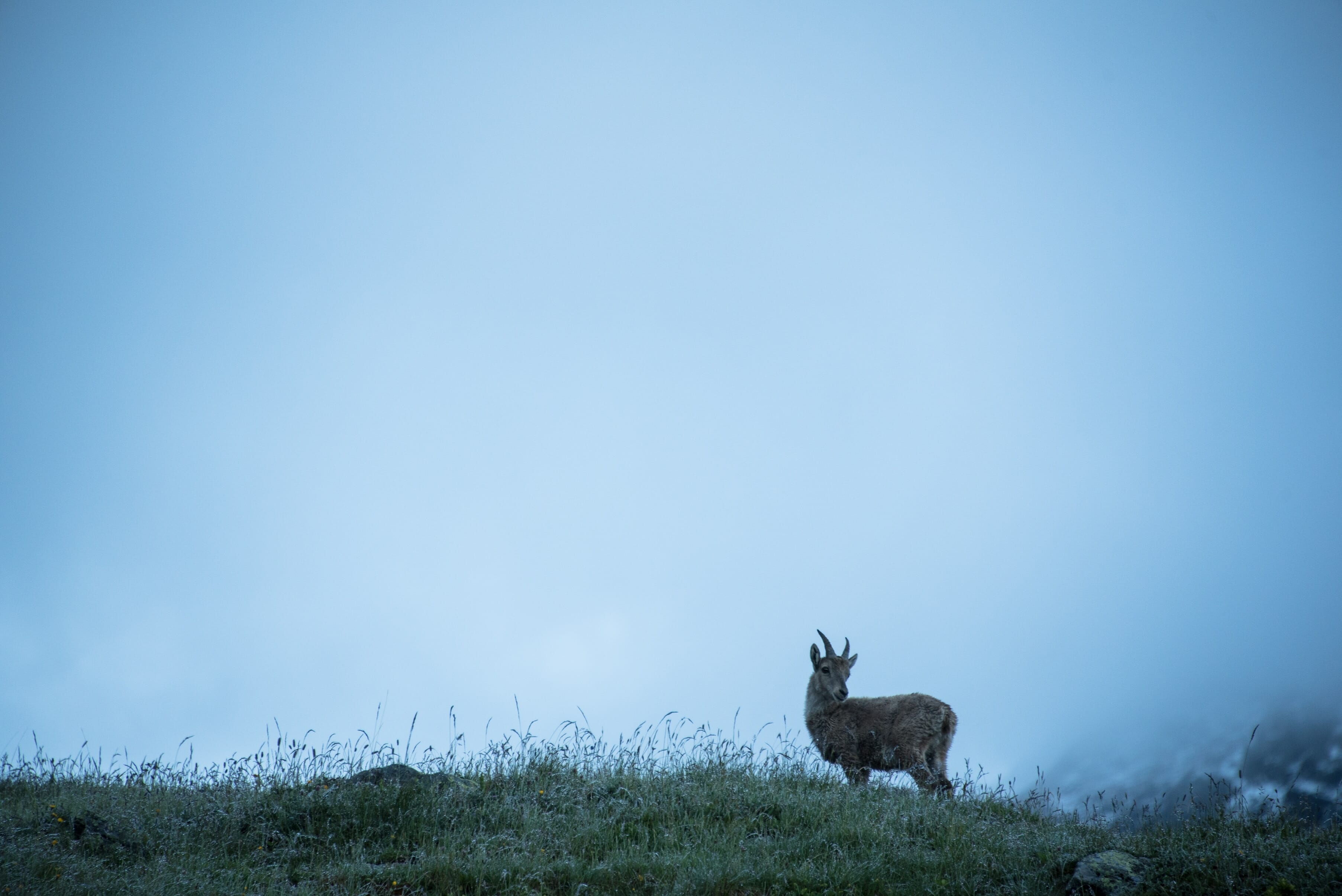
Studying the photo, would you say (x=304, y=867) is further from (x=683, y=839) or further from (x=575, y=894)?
(x=683, y=839)

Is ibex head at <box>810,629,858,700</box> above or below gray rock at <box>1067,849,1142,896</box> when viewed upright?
above

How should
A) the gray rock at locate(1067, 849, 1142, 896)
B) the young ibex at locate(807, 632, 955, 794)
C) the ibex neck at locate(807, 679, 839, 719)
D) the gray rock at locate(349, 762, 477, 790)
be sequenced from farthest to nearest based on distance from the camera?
the ibex neck at locate(807, 679, 839, 719) < the young ibex at locate(807, 632, 955, 794) < the gray rock at locate(349, 762, 477, 790) < the gray rock at locate(1067, 849, 1142, 896)

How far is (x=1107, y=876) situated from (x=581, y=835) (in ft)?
14.8

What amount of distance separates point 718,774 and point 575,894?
3.55 meters

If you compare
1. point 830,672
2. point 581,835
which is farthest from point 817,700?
point 581,835

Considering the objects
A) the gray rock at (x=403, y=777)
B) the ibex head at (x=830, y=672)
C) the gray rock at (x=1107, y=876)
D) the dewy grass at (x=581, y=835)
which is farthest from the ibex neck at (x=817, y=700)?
the gray rock at (x=1107, y=876)

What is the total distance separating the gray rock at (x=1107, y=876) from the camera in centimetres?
674

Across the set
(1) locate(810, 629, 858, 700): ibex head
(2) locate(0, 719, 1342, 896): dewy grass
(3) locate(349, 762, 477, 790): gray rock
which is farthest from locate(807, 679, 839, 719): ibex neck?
(3) locate(349, 762, 477, 790): gray rock

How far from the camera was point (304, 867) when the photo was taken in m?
7.48

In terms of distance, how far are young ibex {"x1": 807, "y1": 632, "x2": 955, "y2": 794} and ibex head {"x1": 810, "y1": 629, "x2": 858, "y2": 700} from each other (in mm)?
224

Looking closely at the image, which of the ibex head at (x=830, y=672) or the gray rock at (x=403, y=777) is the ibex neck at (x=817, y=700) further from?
the gray rock at (x=403, y=777)

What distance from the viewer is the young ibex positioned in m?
12.4

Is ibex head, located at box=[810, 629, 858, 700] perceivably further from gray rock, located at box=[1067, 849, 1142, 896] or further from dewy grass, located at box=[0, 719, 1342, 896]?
gray rock, located at box=[1067, 849, 1142, 896]

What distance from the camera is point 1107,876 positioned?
22.6ft
